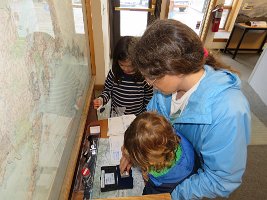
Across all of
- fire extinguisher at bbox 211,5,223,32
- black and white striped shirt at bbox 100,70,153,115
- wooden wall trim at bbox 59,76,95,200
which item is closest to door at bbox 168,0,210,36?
fire extinguisher at bbox 211,5,223,32

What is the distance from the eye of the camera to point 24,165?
1.85 ft

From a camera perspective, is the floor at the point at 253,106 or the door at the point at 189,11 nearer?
the floor at the point at 253,106

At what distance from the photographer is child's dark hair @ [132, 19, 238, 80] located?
0.64 meters

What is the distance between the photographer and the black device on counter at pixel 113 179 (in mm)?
921

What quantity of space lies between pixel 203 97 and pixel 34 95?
0.55 metres

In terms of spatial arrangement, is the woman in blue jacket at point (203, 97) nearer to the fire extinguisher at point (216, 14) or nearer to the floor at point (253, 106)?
the floor at point (253, 106)

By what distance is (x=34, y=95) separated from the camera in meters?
0.62

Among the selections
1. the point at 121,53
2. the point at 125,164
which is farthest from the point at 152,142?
the point at 121,53

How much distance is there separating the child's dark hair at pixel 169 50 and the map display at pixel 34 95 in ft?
1.08

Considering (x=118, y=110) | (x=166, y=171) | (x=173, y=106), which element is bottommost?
(x=118, y=110)

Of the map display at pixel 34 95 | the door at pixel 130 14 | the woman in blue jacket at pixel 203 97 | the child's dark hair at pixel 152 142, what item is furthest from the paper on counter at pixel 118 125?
the door at pixel 130 14

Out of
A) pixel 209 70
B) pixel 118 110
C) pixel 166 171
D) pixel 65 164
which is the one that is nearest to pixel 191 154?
pixel 166 171

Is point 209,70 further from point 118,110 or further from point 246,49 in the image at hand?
point 246,49

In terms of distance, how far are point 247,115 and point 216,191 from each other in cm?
31
